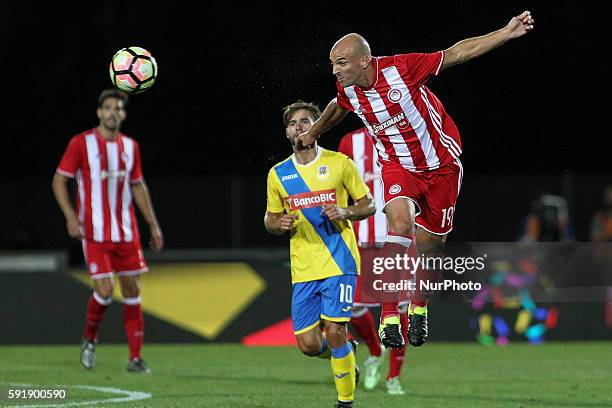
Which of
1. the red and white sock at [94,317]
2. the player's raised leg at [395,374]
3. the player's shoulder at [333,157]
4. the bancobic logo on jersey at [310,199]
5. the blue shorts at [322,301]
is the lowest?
the player's raised leg at [395,374]

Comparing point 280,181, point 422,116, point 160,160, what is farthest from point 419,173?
point 160,160

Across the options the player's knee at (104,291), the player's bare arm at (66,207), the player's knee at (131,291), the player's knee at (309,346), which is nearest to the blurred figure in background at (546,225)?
the player's knee at (131,291)

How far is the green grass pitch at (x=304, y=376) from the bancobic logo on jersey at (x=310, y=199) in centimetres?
131

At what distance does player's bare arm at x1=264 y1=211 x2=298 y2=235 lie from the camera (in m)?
7.46

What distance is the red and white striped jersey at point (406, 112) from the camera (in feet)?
23.2

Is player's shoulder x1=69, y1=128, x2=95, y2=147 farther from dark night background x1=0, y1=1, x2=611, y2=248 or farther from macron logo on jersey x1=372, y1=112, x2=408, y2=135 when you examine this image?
dark night background x1=0, y1=1, x2=611, y2=248

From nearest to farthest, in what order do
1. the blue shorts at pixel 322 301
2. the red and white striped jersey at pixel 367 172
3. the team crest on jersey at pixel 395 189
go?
1. the team crest on jersey at pixel 395 189
2. the blue shorts at pixel 322 301
3. the red and white striped jersey at pixel 367 172

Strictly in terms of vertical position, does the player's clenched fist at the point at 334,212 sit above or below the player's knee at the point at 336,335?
above

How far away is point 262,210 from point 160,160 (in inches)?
98.4

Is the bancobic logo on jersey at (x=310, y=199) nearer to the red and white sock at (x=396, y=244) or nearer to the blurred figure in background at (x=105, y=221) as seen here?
the red and white sock at (x=396, y=244)

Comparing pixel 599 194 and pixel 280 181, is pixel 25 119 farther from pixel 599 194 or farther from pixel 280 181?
pixel 280 181

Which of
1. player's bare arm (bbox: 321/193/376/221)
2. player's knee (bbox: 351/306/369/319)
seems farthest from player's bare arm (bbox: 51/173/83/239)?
player's bare arm (bbox: 321/193/376/221)

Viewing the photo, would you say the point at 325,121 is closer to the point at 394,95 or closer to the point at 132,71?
the point at 394,95

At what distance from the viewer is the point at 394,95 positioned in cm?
706
